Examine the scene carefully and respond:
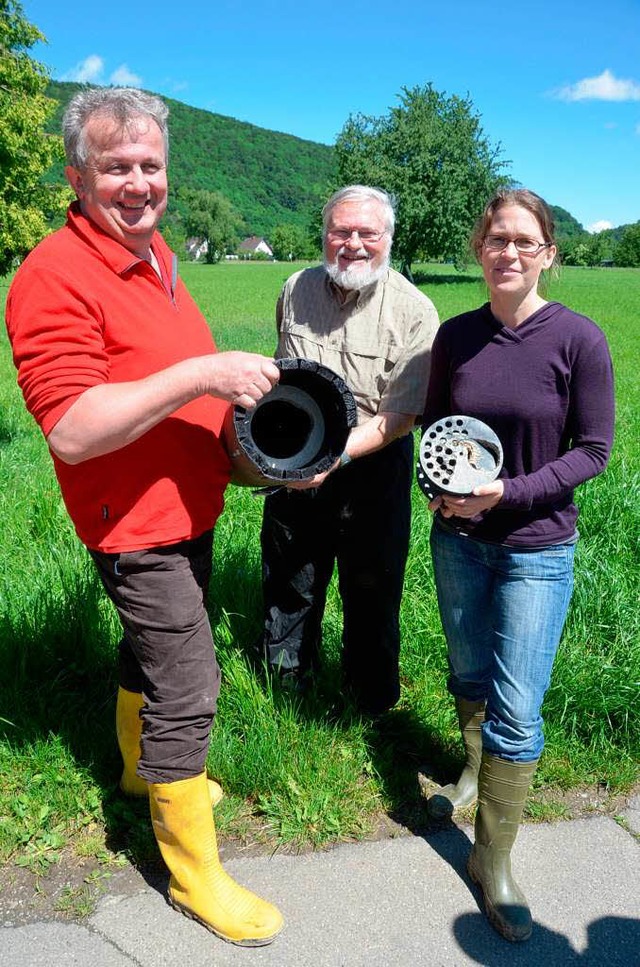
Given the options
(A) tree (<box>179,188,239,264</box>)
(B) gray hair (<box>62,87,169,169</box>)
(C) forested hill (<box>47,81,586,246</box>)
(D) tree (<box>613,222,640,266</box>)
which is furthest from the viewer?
(C) forested hill (<box>47,81,586,246</box>)

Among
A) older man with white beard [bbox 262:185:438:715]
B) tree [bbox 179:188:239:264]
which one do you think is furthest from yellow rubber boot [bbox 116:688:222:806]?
tree [bbox 179:188:239:264]

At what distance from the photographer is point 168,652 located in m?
2.16

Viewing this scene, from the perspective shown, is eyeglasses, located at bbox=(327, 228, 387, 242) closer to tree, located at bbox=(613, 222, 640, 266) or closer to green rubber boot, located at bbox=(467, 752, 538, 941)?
green rubber boot, located at bbox=(467, 752, 538, 941)

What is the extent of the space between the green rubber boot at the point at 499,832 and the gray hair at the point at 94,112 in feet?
6.80

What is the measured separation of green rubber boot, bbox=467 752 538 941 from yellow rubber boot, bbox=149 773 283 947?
641 millimetres

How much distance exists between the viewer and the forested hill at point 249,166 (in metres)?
148

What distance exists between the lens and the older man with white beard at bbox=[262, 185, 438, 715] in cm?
266

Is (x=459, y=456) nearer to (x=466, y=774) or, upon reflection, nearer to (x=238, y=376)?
(x=238, y=376)

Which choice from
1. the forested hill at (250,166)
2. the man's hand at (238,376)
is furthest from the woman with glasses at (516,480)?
the forested hill at (250,166)

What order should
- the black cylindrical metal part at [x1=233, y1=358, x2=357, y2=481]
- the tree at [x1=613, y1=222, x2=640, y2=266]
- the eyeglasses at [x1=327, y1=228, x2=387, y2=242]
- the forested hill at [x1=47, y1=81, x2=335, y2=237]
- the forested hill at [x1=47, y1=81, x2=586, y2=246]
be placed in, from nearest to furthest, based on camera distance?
the black cylindrical metal part at [x1=233, y1=358, x2=357, y2=481]
the eyeglasses at [x1=327, y1=228, x2=387, y2=242]
the tree at [x1=613, y1=222, x2=640, y2=266]
the forested hill at [x1=47, y1=81, x2=586, y2=246]
the forested hill at [x1=47, y1=81, x2=335, y2=237]

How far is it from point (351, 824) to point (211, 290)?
3660cm

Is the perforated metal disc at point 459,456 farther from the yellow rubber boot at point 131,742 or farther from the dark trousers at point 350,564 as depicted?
the yellow rubber boot at point 131,742

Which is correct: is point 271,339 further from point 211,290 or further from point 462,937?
point 211,290

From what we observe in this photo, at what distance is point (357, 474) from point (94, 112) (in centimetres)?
147
